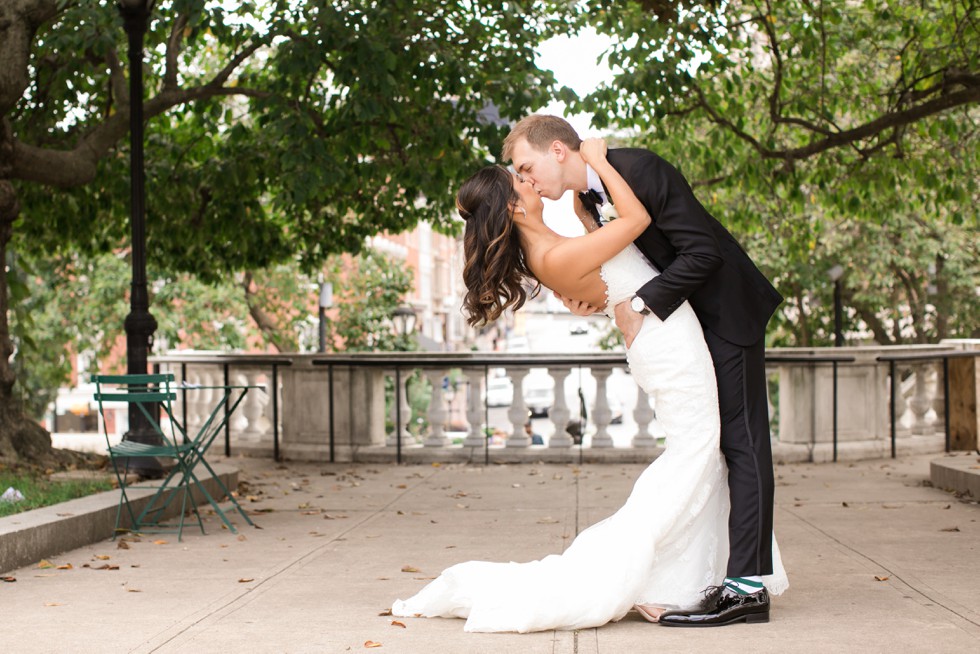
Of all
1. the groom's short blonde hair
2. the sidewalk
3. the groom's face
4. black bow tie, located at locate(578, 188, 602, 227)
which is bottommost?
the sidewalk

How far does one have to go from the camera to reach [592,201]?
5305mm

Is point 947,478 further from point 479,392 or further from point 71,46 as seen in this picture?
point 71,46

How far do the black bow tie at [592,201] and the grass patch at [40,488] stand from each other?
4.38 metres

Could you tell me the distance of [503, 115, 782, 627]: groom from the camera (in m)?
4.95

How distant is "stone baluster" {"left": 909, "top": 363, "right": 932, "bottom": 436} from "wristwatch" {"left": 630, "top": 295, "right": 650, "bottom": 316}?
993cm

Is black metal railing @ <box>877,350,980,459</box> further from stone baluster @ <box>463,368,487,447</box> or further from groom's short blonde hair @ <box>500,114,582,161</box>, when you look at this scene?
groom's short blonde hair @ <box>500,114,582,161</box>

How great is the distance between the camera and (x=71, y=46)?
38.1 feet

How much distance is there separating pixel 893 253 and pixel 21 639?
2477 centimetres

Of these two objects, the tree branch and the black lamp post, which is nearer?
the black lamp post

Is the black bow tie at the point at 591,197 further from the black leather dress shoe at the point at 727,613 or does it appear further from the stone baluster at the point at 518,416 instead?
the stone baluster at the point at 518,416

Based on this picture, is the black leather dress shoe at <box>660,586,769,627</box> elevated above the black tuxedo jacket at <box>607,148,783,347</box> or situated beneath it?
situated beneath

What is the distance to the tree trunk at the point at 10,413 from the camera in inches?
399

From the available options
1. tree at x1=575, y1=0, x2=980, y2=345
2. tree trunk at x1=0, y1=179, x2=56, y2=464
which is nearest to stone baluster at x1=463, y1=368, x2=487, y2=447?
tree at x1=575, y1=0, x2=980, y2=345

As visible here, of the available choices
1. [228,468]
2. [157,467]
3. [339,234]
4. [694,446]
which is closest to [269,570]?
[694,446]
